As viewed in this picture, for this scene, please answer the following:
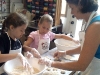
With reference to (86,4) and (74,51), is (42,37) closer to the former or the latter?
(74,51)

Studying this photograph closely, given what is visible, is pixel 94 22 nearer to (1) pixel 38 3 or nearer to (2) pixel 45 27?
(2) pixel 45 27

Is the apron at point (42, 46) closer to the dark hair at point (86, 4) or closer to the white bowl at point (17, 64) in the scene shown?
the white bowl at point (17, 64)

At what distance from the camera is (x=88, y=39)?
883 millimetres

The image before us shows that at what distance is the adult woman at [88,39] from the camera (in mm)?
875

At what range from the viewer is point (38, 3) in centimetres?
259

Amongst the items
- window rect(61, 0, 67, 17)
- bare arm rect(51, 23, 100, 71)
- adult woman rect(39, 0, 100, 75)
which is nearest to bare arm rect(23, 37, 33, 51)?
adult woman rect(39, 0, 100, 75)

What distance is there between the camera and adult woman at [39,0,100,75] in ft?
2.87

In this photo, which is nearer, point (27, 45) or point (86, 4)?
point (86, 4)

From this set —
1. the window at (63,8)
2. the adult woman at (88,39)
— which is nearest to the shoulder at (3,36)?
the adult woman at (88,39)

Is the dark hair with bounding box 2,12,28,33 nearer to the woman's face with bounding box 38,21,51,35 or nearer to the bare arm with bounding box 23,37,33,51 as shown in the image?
the bare arm with bounding box 23,37,33,51

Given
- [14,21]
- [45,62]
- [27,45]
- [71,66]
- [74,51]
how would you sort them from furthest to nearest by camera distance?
[27,45], [74,51], [14,21], [45,62], [71,66]

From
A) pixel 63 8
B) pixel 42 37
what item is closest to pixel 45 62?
pixel 42 37

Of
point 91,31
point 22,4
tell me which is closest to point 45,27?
point 91,31

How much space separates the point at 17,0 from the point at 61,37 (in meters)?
1.39
